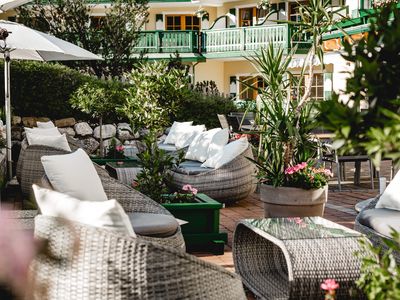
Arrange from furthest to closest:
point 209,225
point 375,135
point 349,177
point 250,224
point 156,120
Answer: point 349,177 → point 156,120 → point 209,225 → point 250,224 → point 375,135

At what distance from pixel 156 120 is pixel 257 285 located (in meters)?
3.20

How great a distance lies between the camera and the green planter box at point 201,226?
5.36 metres

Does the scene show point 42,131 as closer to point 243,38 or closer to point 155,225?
point 155,225

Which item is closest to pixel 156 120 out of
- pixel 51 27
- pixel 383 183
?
pixel 383 183

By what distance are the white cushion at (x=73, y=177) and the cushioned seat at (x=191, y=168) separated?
2981 millimetres

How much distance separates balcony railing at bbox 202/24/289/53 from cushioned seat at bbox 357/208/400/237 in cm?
1793

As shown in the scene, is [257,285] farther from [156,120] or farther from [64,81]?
[64,81]

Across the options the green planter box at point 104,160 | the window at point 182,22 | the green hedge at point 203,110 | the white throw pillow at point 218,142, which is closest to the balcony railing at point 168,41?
the window at point 182,22

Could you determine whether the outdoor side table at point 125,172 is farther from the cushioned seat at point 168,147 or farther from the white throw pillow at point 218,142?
the cushioned seat at point 168,147

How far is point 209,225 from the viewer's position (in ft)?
17.9

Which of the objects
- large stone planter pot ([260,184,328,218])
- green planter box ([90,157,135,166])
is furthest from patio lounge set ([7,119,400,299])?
green planter box ([90,157,135,166])

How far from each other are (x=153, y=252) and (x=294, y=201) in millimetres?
2980

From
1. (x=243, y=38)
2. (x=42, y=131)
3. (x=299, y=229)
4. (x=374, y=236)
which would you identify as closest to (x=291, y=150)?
(x=374, y=236)

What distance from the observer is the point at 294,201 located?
5457 mm
